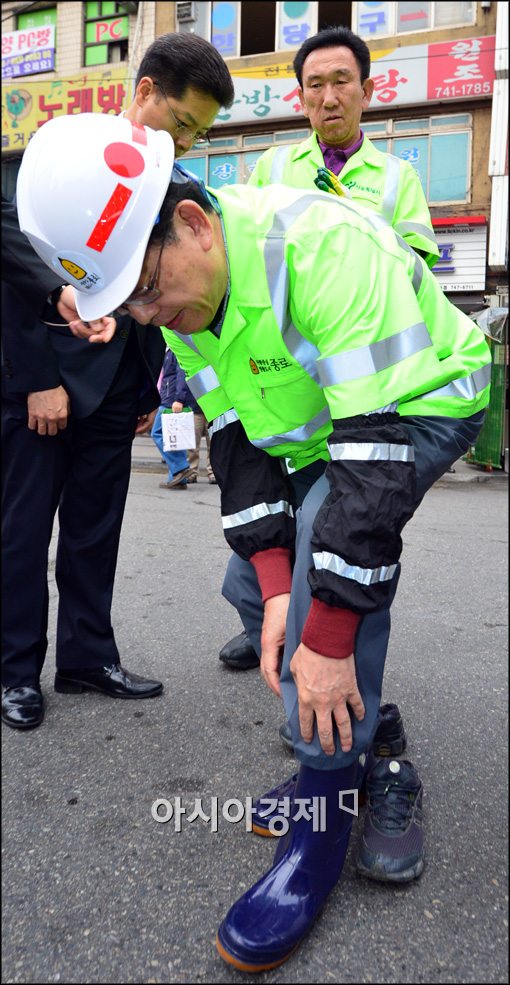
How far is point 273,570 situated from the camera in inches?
56.6

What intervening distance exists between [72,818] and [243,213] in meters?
1.22

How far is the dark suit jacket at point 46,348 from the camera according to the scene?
1.66m

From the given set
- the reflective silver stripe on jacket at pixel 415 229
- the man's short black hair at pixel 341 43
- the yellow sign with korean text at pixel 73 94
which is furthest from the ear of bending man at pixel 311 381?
the yellow sign with korean text at pixel 73 94

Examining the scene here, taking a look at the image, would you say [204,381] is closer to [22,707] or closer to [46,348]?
[46,348]

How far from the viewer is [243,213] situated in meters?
1.25

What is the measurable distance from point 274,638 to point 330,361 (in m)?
0.56

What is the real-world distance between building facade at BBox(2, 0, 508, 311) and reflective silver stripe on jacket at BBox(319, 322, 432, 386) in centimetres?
1235

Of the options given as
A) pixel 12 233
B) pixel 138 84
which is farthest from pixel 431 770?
pixel 138 84

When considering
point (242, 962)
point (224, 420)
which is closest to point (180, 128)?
point (224, 420)

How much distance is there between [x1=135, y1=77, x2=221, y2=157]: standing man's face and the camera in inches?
77.1

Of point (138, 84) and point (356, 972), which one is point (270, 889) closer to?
point (356, 972)

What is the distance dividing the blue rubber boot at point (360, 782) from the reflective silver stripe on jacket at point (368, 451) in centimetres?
69

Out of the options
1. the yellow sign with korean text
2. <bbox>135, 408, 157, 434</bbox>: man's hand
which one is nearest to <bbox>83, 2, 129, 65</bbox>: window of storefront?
the yellow sign with korean text

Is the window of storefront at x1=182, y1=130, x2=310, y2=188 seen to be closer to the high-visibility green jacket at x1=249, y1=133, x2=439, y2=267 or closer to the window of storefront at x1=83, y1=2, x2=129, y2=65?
the window of storefront at x1=83, y1=2, x2=129, y2=65
